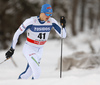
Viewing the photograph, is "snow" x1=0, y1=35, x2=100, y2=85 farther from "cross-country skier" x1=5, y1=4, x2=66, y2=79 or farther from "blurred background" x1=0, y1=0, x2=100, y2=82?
"cross-country skier" x1=5, y1=4, x2=66, y2=79

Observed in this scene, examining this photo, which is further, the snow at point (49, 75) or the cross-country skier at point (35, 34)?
the cross-country skier at point (35, 34)

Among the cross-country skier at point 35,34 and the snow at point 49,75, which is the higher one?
the cross-country skier at point 35,34

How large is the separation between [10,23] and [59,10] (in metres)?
6.83

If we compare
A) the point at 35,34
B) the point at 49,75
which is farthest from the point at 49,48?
the point at 35,34

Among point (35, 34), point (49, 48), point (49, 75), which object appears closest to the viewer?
point (35, 34)

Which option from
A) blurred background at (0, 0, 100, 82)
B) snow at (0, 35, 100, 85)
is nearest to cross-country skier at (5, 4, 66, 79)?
snow at (0, 35, 100, 85)

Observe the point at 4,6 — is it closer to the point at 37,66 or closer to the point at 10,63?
the point at 10,63

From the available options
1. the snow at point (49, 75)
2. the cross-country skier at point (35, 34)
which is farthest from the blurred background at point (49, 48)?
the cross-country skier at point (35, 34)

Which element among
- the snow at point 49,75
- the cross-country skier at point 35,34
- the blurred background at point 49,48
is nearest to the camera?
the snow at point 49,75

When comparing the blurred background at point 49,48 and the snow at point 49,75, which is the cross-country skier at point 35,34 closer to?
the snow at point 49,75

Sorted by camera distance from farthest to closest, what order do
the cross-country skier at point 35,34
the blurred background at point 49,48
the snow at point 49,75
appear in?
the blurred background at point 49,48 → the cross-country skier at point 35,34 → the snow at point 49,75

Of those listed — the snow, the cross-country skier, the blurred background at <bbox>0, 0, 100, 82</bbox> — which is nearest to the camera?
the snow

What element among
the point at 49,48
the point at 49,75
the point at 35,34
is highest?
the point at 35,34

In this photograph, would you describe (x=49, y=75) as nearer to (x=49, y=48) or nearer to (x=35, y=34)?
(x=35, y=34)
